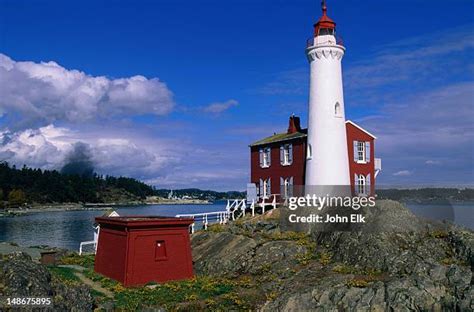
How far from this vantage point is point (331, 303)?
56.2 ft

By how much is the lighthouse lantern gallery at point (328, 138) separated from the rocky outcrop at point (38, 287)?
17410mm

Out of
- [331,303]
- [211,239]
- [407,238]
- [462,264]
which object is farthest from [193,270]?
[462,264]

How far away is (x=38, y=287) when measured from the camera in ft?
48.3

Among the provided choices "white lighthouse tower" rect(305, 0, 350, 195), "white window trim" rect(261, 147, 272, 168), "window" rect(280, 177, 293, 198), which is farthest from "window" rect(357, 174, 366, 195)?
"white window trim" rect(261, 147, 272, 168)

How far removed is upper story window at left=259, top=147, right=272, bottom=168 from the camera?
35531mm

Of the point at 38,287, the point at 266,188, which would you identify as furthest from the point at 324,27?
the point at 38,287

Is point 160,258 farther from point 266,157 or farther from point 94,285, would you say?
point 266,157

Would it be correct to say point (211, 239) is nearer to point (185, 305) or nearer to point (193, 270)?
point (193, 270)

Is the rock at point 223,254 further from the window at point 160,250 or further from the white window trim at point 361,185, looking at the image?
the white window trim at point 361,185

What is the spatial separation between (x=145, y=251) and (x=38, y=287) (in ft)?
25.0

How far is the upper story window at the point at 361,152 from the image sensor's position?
3222 cm

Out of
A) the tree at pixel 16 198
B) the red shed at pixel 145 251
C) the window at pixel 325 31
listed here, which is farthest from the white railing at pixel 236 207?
the tree at pixel 16 198

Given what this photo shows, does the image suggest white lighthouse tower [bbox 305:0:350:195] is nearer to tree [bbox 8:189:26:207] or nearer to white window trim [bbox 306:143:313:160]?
white window trim [bbox 306:143:313:160]

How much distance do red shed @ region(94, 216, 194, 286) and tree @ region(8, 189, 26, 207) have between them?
134716mm
